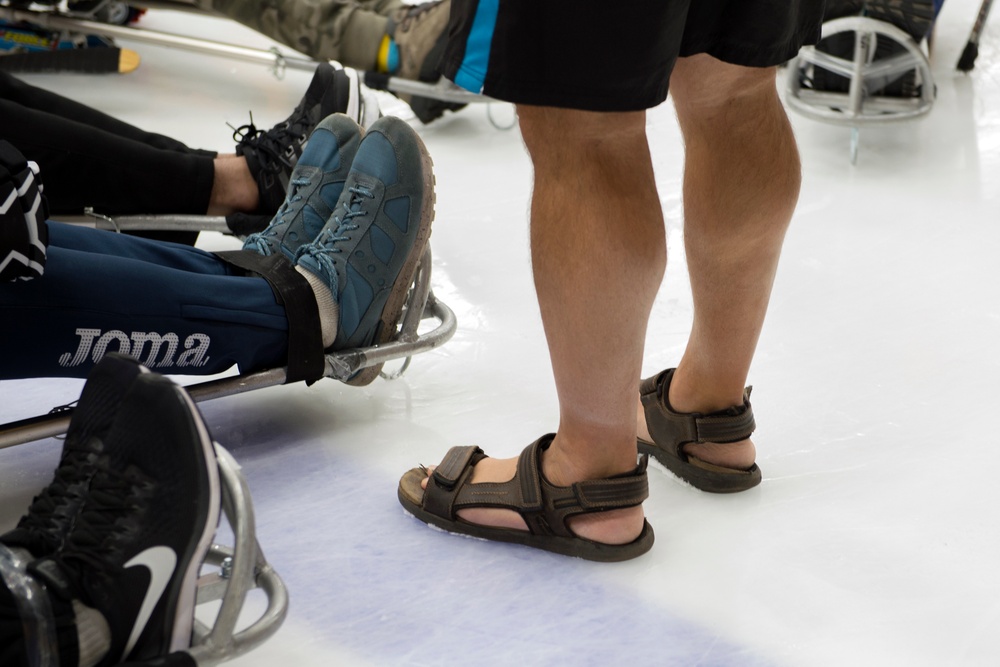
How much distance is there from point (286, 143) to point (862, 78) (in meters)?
1.55

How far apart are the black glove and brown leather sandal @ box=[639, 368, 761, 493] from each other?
79cm

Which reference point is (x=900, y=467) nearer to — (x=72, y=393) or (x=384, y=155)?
(x=384, y=155)

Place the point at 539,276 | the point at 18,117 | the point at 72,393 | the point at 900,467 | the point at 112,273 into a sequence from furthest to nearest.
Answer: the point at 18,117 < the point at 72,393 < the point at 900,467 < the point at 112,273 < the point at 539,276

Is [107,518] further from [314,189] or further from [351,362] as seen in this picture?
[314,189]

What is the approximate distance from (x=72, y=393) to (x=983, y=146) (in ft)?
7.82

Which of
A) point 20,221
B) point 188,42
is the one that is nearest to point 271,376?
point 20,221

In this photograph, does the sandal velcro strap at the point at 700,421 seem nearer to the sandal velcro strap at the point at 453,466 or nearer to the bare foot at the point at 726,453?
the bare foot at the point at 726,453

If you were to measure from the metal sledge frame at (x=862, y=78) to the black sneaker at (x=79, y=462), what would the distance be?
225cm

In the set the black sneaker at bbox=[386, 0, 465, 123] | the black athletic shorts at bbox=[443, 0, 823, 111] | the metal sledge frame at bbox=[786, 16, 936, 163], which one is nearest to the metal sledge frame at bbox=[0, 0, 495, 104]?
the black sneaker at bbox=[386, 0, 465, 123]

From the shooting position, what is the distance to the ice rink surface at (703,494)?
1.16 meters

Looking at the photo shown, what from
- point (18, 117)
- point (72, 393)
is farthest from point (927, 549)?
point (18, 117)

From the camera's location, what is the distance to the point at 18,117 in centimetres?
177

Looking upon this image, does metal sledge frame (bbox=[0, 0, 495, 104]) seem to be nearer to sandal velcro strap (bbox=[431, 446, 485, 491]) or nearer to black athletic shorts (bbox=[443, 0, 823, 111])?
sandal velcro strap (bbox=[431, 446, 485, 491])

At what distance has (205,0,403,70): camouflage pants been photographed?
299 centimetres
